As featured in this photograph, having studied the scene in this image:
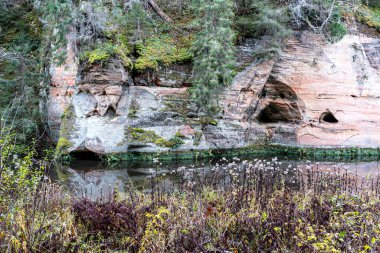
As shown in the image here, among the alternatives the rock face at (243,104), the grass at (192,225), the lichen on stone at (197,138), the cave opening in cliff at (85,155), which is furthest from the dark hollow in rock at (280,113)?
the grass at (192,225)

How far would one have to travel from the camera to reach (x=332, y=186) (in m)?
6.06

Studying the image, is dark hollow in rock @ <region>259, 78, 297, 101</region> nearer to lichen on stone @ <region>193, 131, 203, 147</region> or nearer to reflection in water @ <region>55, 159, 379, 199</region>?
lichen on stone @ <region>193, 131, 203, 147</region>

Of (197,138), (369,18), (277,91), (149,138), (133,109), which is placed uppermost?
(369,18)

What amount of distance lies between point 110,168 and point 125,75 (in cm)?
466

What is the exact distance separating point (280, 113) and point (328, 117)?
8.04 ft

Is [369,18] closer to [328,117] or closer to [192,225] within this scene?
[328,117]

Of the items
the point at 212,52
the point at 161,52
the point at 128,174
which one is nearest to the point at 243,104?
the point at 212,52

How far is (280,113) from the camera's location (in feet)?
65.0

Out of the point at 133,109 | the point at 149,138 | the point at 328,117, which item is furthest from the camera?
the point at 328,117

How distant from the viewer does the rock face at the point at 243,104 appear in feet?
53.4

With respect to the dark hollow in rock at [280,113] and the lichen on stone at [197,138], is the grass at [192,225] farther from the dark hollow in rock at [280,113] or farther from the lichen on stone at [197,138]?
the dark hollow in rock at [280,113]

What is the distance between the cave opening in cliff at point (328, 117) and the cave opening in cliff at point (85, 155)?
11.3 m

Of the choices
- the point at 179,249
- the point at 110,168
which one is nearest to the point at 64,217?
the point at 179,249

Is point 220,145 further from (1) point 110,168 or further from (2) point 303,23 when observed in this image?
(2) point 303,23
